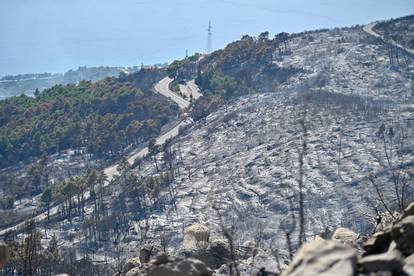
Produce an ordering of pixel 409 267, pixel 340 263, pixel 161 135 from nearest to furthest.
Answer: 1. pixel 340 263
2. pixel 409 267
3. pixel 161 135

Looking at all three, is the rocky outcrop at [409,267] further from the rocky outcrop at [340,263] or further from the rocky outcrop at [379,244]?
the rocky outcrop at [379,244]

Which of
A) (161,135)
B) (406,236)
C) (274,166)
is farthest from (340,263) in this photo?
(161,135)

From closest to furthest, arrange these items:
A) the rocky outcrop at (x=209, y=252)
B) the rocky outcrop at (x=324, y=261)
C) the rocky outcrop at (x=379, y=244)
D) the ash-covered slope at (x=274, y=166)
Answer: the rocky outcrop at (x=324, y=261) → the rocky outcrop at (x=379, y=244) → the rocky outcrop at (x=209, y=252) → the ash-covered slope at (x=274, y=166)

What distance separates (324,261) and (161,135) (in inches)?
2875

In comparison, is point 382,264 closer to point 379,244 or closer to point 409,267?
point 409,267

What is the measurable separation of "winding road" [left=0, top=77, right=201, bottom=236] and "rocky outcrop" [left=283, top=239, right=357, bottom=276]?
46.0 metres

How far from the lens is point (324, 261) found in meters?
5.69

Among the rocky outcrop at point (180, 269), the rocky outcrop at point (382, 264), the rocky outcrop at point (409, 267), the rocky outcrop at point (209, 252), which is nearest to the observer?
the rocky outcrop at point (382, 264)

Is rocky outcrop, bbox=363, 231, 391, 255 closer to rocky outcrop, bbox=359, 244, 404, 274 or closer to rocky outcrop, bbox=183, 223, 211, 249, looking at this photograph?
rocky outcrop, bbox=359, 244, 404, 274

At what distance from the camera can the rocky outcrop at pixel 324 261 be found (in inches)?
218

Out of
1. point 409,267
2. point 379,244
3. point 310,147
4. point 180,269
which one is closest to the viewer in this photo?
point 409,267

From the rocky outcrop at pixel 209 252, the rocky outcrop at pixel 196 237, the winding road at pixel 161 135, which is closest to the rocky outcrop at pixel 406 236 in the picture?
the rocky outcrop at pixel 209 252

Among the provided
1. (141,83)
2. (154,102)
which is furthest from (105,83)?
(154,102)

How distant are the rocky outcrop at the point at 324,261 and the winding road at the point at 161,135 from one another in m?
46.0
